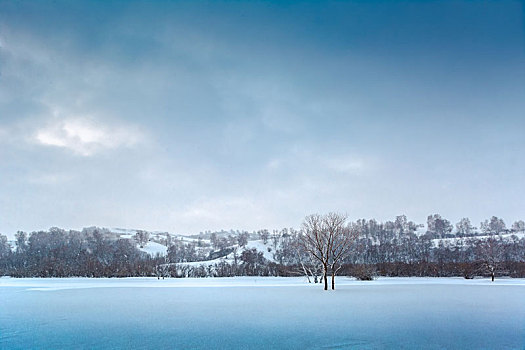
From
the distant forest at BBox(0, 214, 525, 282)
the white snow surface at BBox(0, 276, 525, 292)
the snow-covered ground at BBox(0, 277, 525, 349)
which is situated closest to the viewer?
the snow-covered ground at BBox(0, 277, 525, 349)

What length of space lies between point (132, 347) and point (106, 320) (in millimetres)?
6331

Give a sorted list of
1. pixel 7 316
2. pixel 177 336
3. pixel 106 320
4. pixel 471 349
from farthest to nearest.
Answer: pixel 7 316, pixel 106 320, pixel 177 336, pixel 471 349

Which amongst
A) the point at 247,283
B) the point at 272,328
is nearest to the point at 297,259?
the point at 247,283

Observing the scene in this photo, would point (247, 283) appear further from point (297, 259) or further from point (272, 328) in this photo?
point (297, 259)

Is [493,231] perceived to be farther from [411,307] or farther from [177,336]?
[177,336]

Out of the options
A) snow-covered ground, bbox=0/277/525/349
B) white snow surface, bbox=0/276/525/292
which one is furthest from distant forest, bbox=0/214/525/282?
snow-covered ground, bbox=0/277/525/349

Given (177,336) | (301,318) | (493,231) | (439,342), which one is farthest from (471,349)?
(493,231)

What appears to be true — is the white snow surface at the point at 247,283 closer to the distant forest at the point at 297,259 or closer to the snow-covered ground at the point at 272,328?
the distant forest at the point at 297,259

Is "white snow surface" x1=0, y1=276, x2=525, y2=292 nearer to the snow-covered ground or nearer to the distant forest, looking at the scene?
the distant forest

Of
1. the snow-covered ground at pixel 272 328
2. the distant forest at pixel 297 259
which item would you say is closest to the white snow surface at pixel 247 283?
the distant forest at pixel 297 259

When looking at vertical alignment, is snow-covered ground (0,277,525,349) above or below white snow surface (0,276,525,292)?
above

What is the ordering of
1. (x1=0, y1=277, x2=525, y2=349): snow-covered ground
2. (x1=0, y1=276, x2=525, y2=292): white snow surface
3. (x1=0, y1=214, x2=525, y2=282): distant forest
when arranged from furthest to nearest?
(x1=0, y1=214, x2=525, y2=282): distant forest
(x1=0, y1=276, x2=525, y2=292): white snow surface
(x1=0, y1=277, x2=525, y2=349): snow-covered ground

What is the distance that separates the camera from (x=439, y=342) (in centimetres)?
1095

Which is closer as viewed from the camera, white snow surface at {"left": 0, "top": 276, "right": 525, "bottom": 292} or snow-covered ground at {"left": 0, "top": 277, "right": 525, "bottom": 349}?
snow-covered ground at {"left": 0, "top": 277, "right": 525, "bottom": 349}
